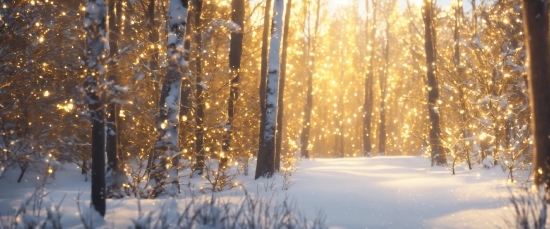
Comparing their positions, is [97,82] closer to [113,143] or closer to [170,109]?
[170,109]

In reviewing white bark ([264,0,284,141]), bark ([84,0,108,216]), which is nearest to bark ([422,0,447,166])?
white bark ([264,0,284,141])

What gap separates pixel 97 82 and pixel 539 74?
738cm

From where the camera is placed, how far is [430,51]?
57.9 ft

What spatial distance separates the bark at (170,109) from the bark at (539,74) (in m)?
6.32

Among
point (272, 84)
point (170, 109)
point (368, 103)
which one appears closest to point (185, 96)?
point (272, 84)

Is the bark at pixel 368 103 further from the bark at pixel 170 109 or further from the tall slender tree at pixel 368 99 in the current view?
the bark at pixel 170 109

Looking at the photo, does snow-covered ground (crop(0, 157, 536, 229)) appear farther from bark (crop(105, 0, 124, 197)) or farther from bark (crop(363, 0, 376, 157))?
bark (crop(363, 0, 376, 157))

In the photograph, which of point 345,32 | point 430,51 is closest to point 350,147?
point 345,32

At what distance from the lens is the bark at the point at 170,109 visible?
8562mm

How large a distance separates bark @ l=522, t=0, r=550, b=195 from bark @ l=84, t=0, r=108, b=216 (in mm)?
7170

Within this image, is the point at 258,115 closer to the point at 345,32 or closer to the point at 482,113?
the point at 482,113

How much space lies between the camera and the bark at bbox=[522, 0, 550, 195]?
7.88 metres

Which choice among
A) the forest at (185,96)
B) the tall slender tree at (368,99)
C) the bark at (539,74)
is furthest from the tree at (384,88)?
the bark at (539,74)

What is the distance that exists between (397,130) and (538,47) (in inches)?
1941
